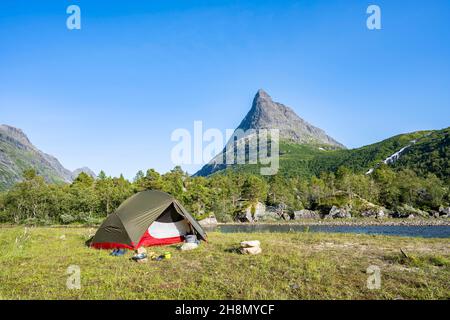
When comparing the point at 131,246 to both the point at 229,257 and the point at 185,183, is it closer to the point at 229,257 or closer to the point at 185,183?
the point at 229,257

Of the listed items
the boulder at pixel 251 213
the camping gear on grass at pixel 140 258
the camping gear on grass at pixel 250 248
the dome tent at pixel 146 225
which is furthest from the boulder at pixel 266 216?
the camping gear on grass at pixel 140 258

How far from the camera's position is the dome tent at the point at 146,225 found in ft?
46.0

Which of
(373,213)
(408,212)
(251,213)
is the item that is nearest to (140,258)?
(251,213)

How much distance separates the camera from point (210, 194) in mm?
87375

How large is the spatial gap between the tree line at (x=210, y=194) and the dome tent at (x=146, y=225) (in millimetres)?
42255

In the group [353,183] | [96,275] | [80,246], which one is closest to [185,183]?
[353,183]

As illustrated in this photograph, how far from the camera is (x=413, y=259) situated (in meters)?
9.84

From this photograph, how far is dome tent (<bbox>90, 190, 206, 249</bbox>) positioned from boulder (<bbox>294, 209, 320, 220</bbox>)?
79953 mm

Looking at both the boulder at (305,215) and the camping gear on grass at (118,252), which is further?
the boulder at (305,215)

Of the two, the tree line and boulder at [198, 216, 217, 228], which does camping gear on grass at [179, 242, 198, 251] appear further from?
boulder at [198, 216, 217, 228]

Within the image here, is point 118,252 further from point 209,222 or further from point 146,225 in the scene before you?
point 209,222

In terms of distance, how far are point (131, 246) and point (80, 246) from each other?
3754 mm

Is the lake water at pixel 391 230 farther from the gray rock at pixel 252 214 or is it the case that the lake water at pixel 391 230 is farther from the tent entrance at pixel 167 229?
the gray rock at pixel 252 214
